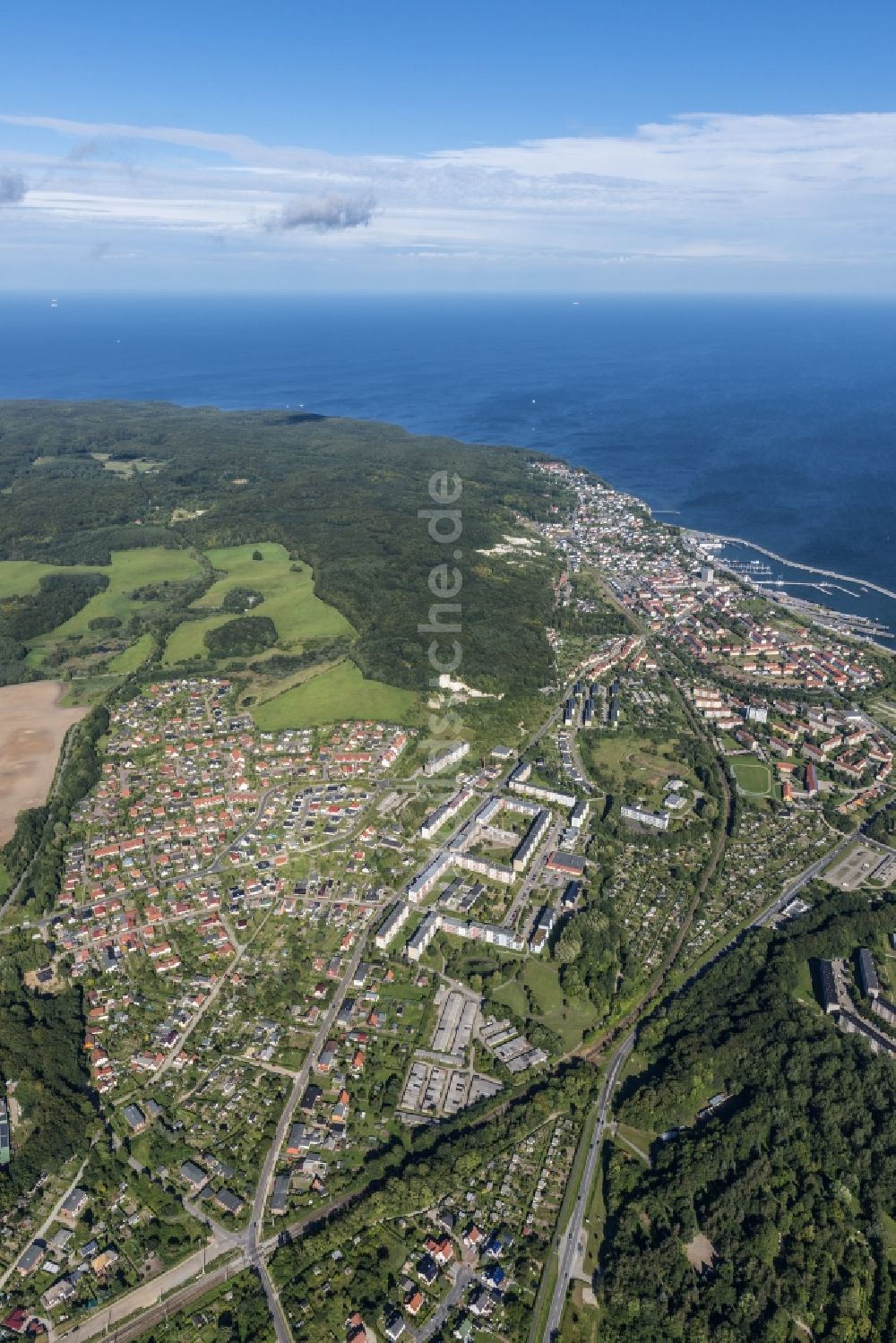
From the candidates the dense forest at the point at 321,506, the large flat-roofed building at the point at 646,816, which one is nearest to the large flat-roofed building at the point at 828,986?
the large flat-roofed building at the point at 646,816

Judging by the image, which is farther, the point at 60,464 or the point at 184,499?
the point at 60,464

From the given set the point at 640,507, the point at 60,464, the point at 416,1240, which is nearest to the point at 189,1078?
the point at 416,1240

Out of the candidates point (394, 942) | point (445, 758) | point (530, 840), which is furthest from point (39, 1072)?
point (445, 758)

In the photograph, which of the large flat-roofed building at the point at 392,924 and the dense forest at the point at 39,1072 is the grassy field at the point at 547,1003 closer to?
the large flat-roofed building at the point at 392,924

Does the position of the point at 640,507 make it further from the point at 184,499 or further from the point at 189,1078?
the point at 189,1078

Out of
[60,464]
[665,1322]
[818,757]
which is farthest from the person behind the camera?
[60,464]

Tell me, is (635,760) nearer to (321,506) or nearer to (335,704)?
(335,704)

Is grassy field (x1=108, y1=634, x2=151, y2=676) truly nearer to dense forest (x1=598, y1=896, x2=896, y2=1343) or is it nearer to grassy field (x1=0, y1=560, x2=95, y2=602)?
grassy field (x1=0, y1=560, x2=95, y2=602)
